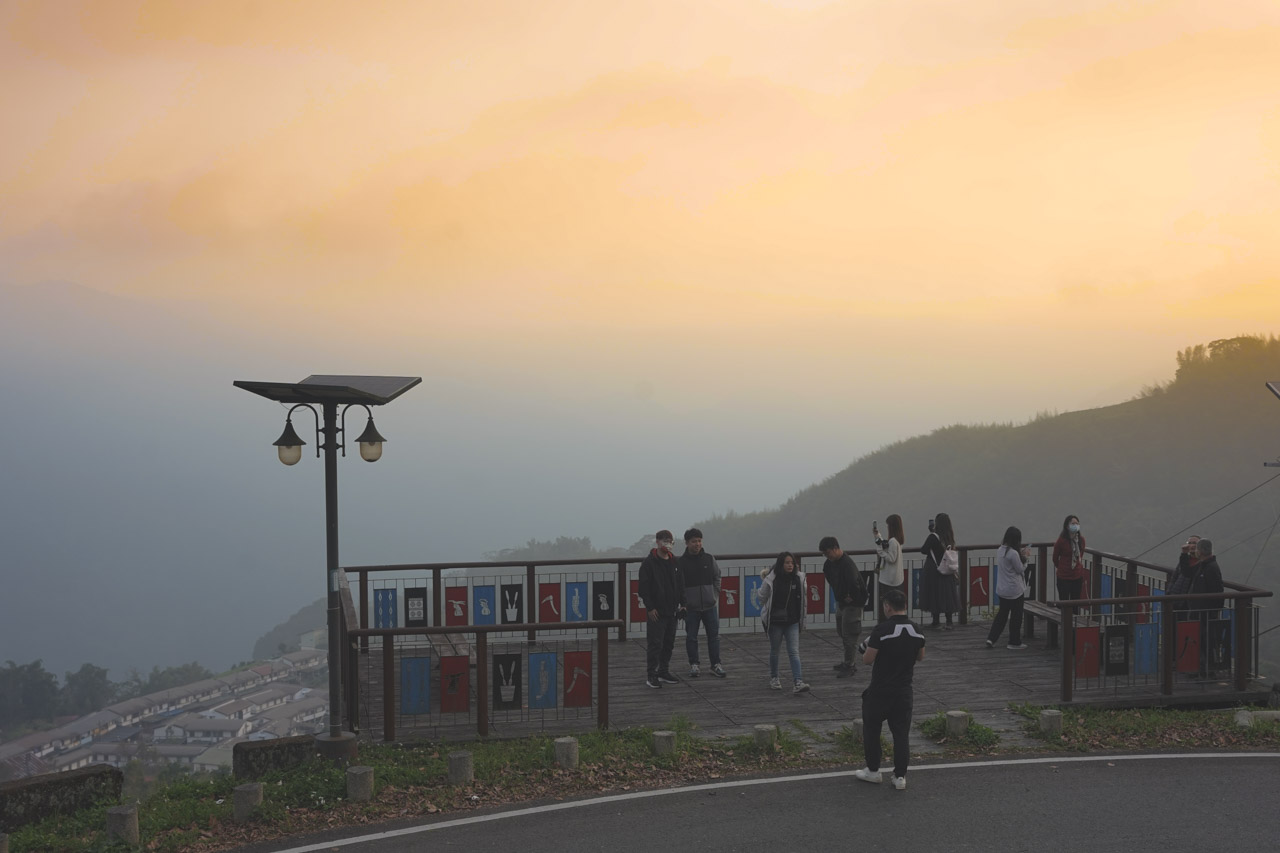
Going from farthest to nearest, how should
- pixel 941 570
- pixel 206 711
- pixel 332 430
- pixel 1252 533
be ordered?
1. pixel 206 711
2. pixel 1252 533
3. pixel 941 570
4. pixel 332 430

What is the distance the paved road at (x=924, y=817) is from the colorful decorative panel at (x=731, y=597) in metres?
6.91

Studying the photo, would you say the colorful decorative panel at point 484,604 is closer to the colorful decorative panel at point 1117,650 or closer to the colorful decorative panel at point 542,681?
the colorful decorative panel at point 542,681

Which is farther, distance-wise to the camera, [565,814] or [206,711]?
[206,711]

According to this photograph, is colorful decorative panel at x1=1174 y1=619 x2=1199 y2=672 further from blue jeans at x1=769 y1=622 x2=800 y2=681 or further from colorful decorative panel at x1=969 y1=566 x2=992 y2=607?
blue jeans at x1=769 y1=622 x2=800 y2=681

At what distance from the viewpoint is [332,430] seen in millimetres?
11367

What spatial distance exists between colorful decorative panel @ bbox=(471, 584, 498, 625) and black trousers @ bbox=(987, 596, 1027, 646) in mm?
7818

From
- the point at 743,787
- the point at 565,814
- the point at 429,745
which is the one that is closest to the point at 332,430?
the point at 429,745

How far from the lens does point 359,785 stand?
10.3 metres

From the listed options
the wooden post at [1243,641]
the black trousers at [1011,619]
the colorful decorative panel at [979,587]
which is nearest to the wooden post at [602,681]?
the black trousers at [1011,619]

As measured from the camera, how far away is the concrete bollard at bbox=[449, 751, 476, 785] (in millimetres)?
10695

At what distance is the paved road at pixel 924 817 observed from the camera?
9148 millimetres

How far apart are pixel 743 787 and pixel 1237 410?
5355 inches

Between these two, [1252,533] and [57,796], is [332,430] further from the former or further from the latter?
[1252,533]

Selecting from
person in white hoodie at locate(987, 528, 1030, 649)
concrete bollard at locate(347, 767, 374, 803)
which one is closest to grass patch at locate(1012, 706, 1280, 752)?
person in white hoodie at locate(987, 528, 1030, 649)
